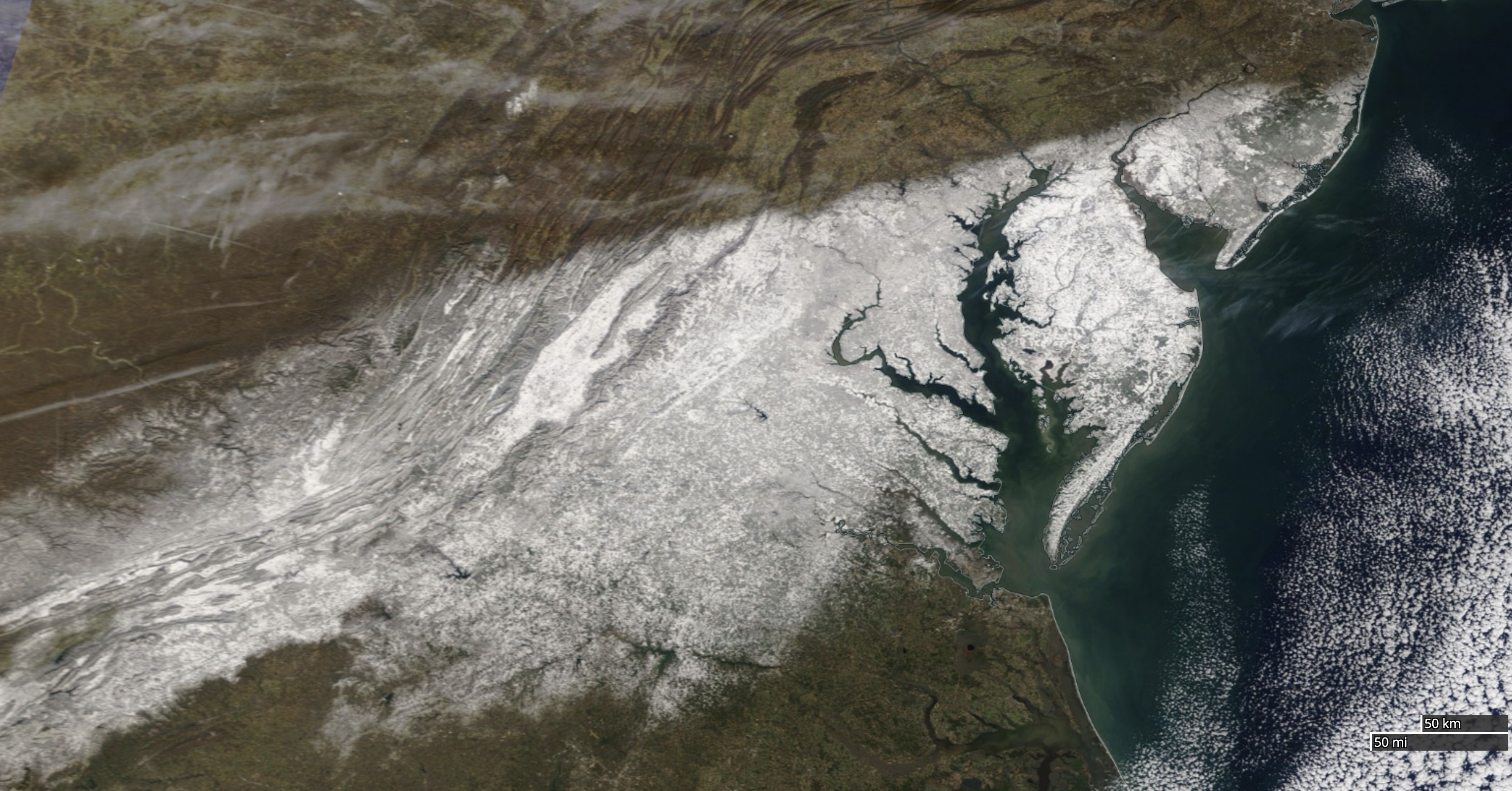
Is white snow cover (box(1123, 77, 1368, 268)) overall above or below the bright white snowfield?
above

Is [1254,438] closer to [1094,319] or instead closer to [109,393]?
[1094,319]

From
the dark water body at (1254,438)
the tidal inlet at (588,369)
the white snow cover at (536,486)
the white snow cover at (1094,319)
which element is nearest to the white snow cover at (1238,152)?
the tidal inlet at (588,369)

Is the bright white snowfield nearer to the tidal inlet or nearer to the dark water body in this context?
the tidal inlet

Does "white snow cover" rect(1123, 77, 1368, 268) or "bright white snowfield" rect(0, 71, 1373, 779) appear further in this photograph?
"white snow cover" rect(1123, 77, 1368, 268)

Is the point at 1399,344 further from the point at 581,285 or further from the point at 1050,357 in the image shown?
the point at 581,285

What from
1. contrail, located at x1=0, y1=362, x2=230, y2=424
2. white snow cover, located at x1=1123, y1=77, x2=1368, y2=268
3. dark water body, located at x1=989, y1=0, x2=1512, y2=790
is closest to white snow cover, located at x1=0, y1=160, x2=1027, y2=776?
contrail, located at x1=0, y1=362, x2=230, y2=424

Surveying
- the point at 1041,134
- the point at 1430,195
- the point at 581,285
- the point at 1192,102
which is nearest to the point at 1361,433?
the point at 1430,195

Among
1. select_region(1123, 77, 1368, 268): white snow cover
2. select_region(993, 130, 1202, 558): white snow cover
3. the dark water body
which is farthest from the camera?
select_region(1123, 77, 1368, 268): white snow cover
